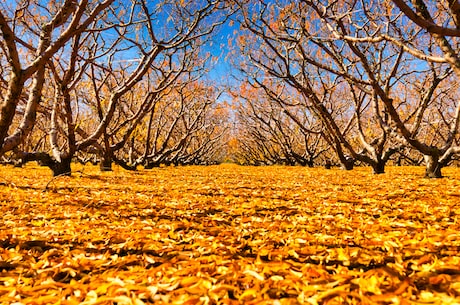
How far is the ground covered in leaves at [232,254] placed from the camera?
1944 mm

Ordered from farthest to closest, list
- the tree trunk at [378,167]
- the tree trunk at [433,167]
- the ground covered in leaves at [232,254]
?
the tree trunk at [378,167] → the tree trunk at [433,167] → the ground covered in leaves at [232,254]

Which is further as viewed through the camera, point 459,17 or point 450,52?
point 450,52

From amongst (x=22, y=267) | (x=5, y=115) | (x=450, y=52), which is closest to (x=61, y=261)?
(x=22, y=267)

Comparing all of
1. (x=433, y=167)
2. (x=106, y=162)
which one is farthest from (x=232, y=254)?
(x=106, y=162)

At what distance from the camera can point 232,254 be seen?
267cm

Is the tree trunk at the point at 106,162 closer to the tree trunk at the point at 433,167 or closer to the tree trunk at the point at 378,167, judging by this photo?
the tree trunk at the point at 378,167

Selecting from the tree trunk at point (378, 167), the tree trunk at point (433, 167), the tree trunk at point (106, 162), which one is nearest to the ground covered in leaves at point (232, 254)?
the tree trunk at point (433, 167)

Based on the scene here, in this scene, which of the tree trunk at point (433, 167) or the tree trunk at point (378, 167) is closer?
the tree trunk at point (433, 167)

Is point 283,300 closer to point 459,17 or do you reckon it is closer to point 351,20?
point 459,17

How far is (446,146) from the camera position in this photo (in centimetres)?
903

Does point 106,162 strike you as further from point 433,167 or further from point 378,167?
point 433,167

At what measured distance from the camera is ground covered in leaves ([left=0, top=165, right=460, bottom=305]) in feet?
6.38

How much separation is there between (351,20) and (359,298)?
7925 millimetres

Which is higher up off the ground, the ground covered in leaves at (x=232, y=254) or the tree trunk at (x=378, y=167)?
the tree trunk at (x=378, y=167)
